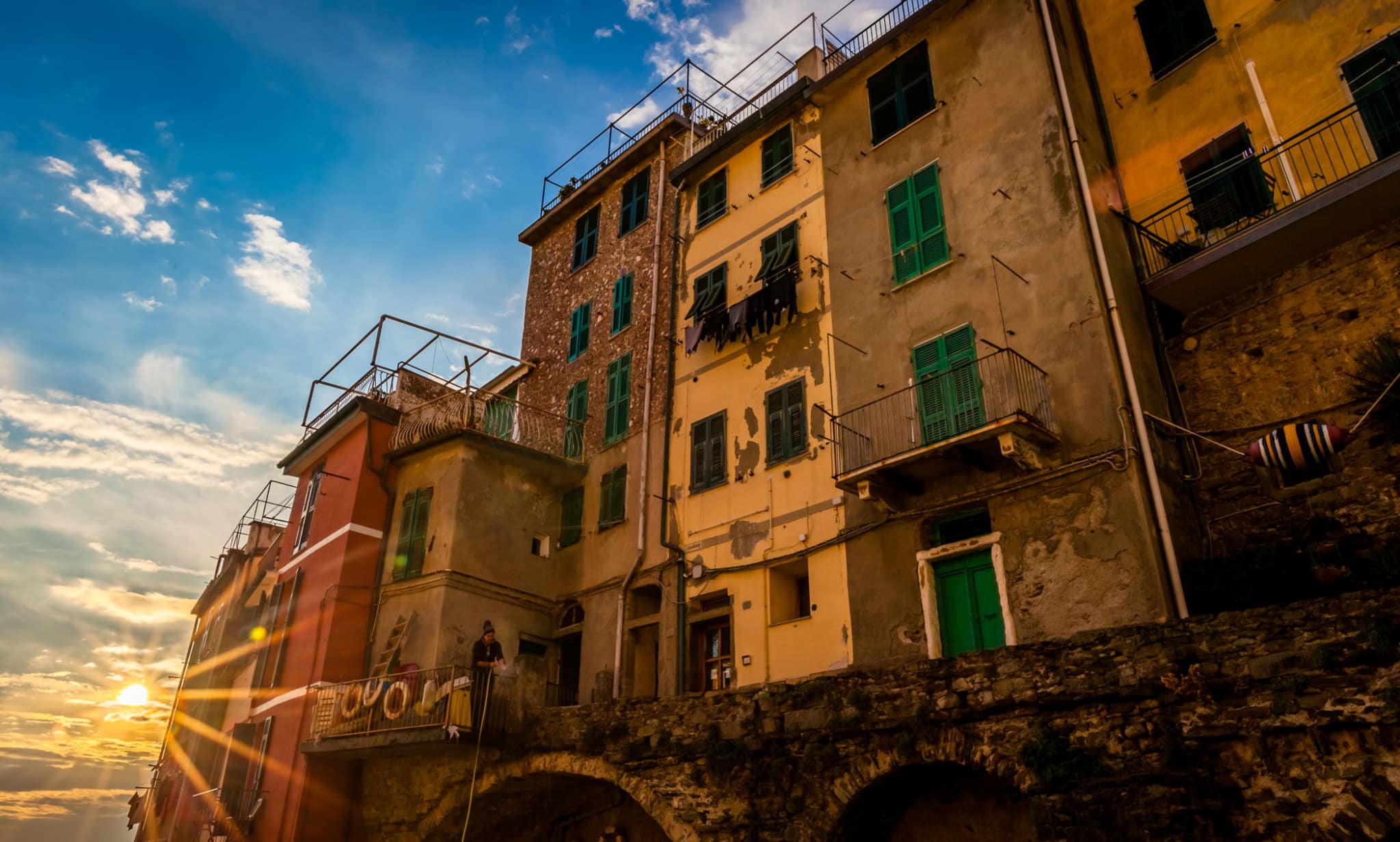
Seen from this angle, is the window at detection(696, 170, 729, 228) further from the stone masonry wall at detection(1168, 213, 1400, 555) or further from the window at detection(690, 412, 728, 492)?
the stone masonry wall at detection(1168, 213, 1400, 555)

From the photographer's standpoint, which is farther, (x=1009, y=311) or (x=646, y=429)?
(x=646, y=429)

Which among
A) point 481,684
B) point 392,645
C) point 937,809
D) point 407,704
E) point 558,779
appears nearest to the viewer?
point 937,809

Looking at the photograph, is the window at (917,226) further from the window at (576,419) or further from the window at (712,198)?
the window at (576,419)

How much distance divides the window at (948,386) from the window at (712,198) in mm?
7887

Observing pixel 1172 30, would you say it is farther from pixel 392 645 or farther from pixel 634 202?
pixel 392 645

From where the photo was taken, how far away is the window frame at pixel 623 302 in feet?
78.3

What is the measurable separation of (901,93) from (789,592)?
33.1 feet

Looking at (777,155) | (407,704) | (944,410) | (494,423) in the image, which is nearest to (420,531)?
(494,423)

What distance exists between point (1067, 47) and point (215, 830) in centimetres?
2393

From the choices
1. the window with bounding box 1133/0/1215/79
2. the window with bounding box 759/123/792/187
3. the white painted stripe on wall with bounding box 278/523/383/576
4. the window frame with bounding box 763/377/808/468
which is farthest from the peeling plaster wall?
the white painted stripe on wall with bounding box 278/523/383/576

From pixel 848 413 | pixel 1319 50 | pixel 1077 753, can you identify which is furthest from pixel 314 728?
A: pixel 1319 50

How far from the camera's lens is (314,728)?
1894 cm

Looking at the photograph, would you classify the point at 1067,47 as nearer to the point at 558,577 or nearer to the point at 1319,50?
the point at 1319,50

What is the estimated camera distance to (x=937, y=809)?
41.8 feet
